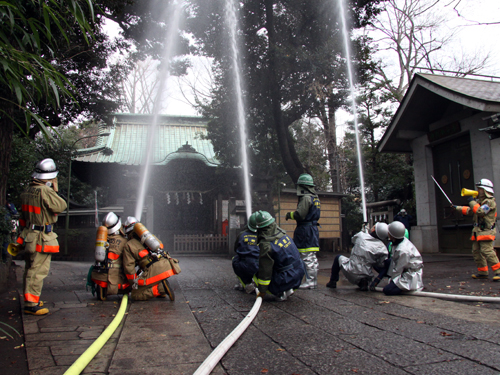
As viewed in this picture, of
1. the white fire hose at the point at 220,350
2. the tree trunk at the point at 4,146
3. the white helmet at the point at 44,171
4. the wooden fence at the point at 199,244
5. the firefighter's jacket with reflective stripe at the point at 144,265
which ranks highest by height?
the tree trunk at the point at 4,146

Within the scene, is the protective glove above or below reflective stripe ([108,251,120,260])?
below

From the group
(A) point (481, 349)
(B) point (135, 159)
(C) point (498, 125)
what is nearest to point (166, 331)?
(A) point (481, 349)

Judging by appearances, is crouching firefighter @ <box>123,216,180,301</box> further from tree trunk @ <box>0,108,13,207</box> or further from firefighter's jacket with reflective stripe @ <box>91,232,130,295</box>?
tree trunk @ <box>0,108,13,207</box>

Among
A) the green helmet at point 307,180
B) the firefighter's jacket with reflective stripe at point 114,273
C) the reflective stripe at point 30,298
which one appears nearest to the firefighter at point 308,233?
the green helmet at point 307,180

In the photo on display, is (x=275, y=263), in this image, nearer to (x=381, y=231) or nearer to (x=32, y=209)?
(x=381, y=231)

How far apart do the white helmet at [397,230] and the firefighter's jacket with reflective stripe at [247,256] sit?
2.05 m

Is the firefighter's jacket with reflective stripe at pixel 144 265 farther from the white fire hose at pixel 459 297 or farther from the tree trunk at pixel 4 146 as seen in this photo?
the white fire hose at pixel 459 297

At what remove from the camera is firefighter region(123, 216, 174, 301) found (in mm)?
5473

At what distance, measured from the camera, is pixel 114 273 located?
5617mm

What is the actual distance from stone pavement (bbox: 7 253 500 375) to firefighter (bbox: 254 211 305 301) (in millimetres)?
247

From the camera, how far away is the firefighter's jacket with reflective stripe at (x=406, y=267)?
5.50 meters

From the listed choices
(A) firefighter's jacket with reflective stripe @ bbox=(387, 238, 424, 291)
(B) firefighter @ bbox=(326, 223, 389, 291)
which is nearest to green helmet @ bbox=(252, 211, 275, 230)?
(B) firefighter @ bbox=(326, 223, 389, 291)

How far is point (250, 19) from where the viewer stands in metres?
12.2

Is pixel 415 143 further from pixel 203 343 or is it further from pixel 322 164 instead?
pixel 322 164
